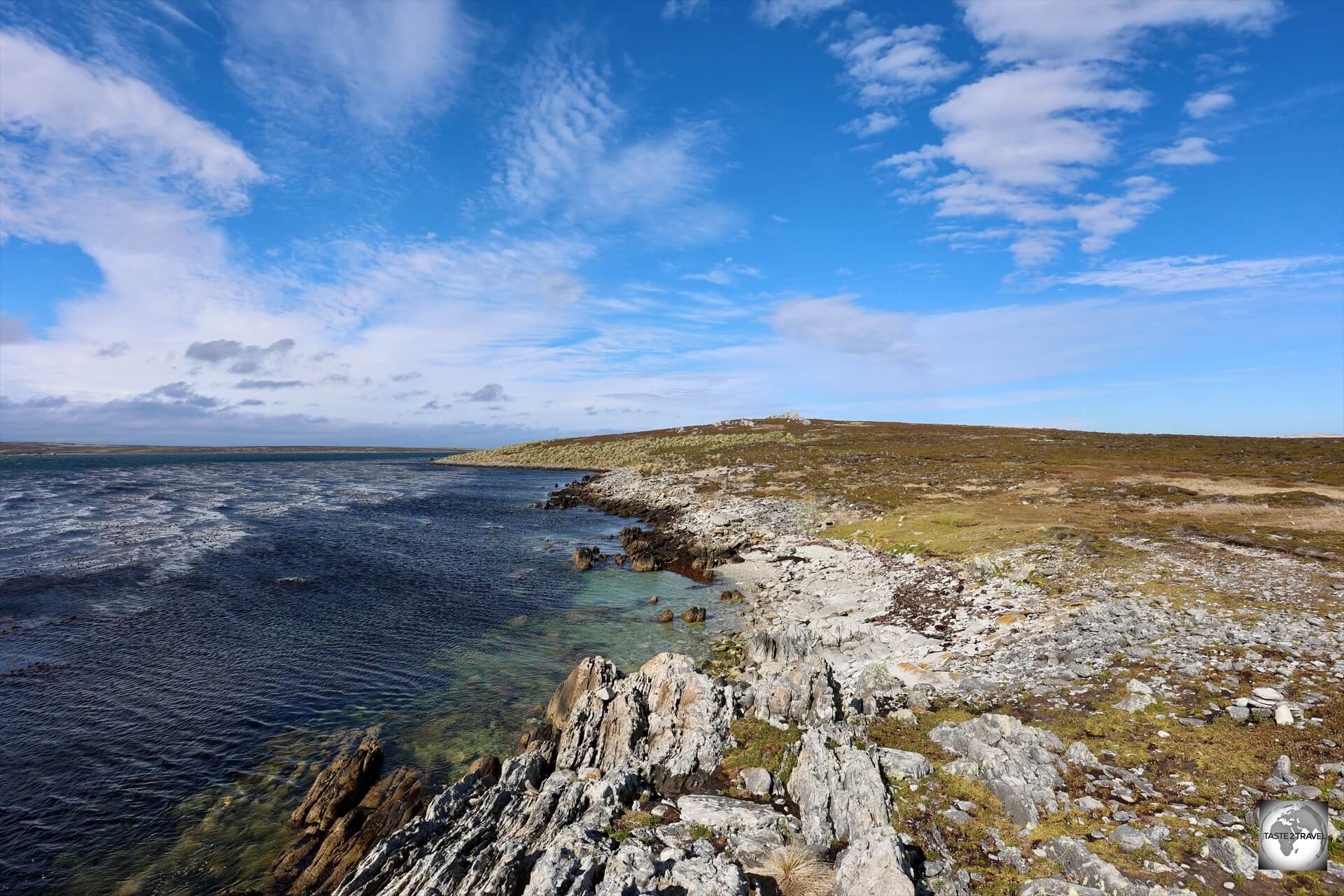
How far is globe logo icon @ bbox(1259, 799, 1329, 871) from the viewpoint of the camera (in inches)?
354

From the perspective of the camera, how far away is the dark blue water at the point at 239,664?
49.6 ft

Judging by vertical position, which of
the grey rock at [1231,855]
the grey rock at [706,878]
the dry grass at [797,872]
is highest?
the grey rock at [1231,855]

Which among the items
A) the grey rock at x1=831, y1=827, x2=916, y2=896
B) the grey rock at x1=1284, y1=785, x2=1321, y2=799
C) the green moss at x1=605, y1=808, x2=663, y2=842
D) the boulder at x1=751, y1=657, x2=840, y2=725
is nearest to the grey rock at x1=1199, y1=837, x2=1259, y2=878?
the grey rock at x1=1284, y1=785, x2=1321, y2=799

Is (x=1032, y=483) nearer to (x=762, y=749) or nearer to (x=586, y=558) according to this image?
(x=586, y=558)

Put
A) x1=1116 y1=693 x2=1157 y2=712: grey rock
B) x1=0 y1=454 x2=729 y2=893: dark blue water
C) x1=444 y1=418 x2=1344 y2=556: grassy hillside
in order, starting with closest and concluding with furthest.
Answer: x1=1116 y1=693 x2=1157 y2=712: grey rock, x1=0 y1=454 x2=729 y2=893: dark blue water, x1=444 y1=418 x2=1344 y2=556: grassy hillside

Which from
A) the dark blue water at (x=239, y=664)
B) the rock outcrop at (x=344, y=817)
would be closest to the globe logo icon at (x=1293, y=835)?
the rock outcrop at (x=344, y=817)

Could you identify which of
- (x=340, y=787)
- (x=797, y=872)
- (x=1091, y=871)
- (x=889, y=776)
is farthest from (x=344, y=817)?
(x=1091, y=871)

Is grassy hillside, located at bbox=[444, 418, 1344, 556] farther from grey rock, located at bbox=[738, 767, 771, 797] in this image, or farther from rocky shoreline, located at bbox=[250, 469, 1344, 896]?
grey rock, located at bbox=[738, 767, 771, 797]

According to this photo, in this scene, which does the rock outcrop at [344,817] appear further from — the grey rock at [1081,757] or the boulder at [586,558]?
the boulder at [586,558]

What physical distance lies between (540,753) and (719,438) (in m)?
119

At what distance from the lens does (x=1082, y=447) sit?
316 ft

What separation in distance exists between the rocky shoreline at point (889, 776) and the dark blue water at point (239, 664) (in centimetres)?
308

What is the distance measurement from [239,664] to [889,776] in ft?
87.8

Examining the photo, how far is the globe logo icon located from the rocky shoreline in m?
0.24
